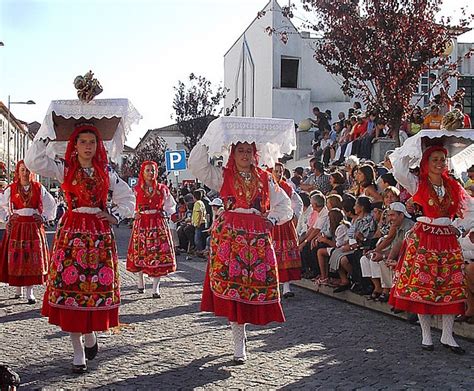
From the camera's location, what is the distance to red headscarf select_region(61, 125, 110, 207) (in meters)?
5.97

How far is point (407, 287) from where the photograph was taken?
668 cm

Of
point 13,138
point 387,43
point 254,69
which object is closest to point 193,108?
point 254,69

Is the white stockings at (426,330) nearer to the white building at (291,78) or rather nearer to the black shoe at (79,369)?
the black shoe at (79,369)

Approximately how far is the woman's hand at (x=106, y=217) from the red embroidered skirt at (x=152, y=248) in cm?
427

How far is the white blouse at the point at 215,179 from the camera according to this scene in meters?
6.39

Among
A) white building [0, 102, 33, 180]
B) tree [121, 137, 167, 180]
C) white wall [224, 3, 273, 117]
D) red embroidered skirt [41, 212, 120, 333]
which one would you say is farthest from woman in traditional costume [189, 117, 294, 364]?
white building [0, 102, 33, 180]

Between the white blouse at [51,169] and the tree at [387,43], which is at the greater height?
the tree at [387,43]

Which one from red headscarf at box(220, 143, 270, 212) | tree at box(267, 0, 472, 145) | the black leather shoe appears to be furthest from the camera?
tree at box(267, 0, 472, 145)

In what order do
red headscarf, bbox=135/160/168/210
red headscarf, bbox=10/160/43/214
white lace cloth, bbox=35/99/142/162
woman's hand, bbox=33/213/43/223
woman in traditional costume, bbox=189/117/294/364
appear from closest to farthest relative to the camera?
white lace cloth, bbox=35/99/142/162
woman in traditional costume, bbox=189/117/294/364
red headscarf, bbox=10/160/43/214
woman's hand, bbox=33/213/43/223
red headscarf, bbox=135/160/168/210

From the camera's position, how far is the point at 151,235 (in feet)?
34.0

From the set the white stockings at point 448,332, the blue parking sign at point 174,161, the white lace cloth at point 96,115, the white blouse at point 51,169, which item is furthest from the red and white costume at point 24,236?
the blue parking sign at point 174,161

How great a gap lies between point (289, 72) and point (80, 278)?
1107 inches

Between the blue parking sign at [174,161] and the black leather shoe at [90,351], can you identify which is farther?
the blue parking sign at [174,161]

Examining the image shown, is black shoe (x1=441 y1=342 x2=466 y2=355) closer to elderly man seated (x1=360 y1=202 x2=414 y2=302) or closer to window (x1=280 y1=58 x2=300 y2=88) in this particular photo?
elderly man seated (x1=360 y1=202 x2=414 y2=302)
